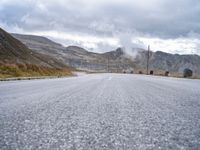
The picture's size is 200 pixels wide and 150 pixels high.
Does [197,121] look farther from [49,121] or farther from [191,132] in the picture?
[49,121]

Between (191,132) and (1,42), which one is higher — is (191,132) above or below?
below

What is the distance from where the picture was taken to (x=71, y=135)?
505 cm

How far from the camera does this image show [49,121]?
630 cm

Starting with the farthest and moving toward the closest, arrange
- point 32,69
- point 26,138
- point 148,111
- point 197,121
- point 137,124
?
point 32,69, point 148,111, point 197,121, point 137,124, point 26,138

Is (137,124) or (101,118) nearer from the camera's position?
(137,124)

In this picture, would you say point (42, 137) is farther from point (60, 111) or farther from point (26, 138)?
point (60, 111)

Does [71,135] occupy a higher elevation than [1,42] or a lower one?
lower

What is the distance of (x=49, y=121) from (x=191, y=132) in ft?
8.24

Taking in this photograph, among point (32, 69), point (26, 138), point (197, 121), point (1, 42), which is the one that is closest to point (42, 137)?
point (26, 138)

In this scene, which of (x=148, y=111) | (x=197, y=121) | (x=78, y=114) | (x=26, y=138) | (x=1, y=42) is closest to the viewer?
(x=26, y=138)

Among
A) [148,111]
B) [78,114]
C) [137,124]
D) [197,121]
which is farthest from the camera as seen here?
[148,111]

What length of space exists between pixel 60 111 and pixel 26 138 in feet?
10.2

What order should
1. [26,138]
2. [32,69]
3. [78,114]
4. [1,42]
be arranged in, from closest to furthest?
[26,138]
[78,114]
[32,69]
[1,42]

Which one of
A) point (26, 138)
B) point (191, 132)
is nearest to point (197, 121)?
point (191, 132)
